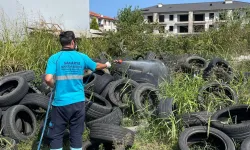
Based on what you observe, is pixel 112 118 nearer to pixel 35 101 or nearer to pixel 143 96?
pixel 143 96

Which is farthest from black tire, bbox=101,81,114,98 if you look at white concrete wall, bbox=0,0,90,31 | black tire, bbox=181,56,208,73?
white concrete wall, bbox=0,0,90,31

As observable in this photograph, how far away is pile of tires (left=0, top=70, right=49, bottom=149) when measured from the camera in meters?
5.10

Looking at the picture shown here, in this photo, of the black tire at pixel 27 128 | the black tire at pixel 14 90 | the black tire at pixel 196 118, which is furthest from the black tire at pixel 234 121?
the black tire at pixel 14 90

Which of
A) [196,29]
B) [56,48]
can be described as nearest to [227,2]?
[196,29]

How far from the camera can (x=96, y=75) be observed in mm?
7117

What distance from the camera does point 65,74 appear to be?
162 inches

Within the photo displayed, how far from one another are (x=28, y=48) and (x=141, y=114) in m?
3.99

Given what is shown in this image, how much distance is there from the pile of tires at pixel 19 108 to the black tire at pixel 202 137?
2.72 m

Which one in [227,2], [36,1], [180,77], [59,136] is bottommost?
[59,136]

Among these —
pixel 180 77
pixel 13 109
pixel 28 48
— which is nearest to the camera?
pixel 13 109

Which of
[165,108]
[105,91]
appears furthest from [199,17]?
[165,108]

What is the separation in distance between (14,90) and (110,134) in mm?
2380

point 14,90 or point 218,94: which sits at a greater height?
point 14,90

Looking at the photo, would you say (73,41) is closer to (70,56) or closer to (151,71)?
(70,56)
